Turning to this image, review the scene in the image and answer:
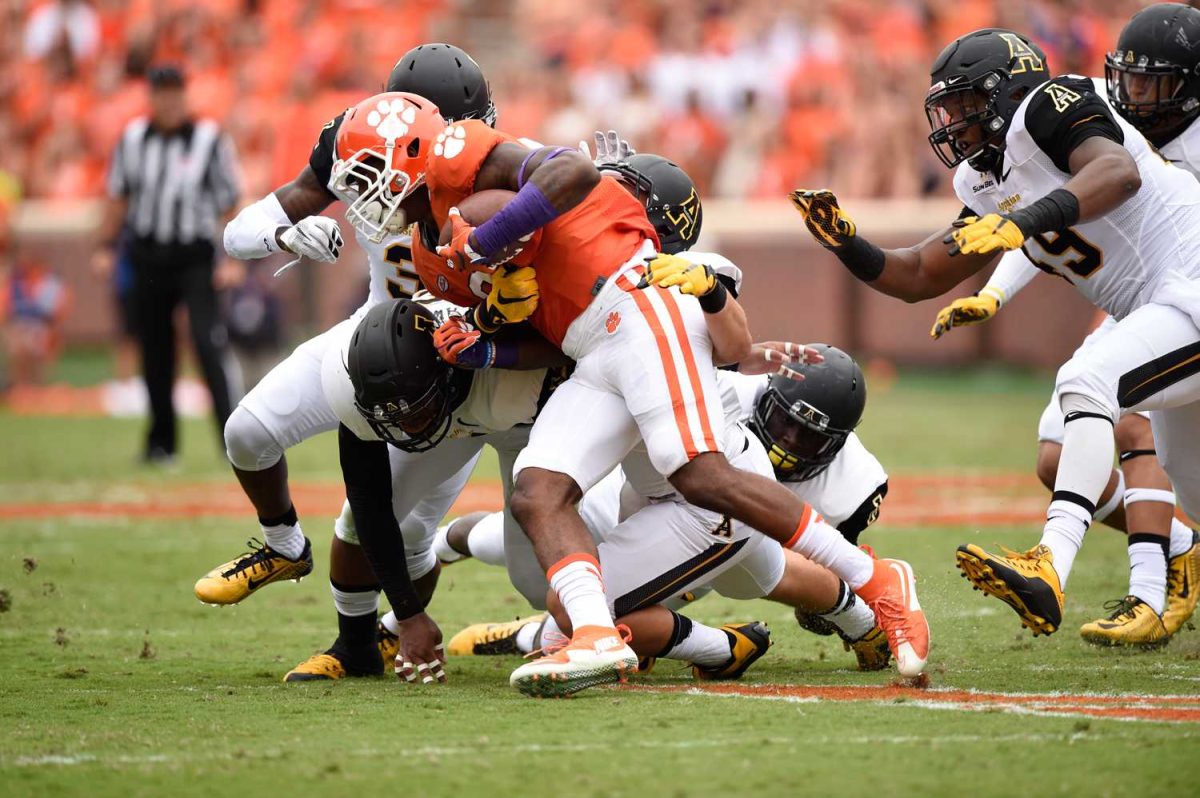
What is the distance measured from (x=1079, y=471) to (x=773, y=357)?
94 centimetres

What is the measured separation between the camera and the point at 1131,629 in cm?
512

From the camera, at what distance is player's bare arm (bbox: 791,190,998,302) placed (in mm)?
5055

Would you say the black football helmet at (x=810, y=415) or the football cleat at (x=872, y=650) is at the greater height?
the black football helmet at (x=810, y=415)

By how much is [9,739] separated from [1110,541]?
5.37 meters

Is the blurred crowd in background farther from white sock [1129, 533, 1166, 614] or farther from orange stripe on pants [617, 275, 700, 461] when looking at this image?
orange stripe on pants [617, 275, 700, 461]

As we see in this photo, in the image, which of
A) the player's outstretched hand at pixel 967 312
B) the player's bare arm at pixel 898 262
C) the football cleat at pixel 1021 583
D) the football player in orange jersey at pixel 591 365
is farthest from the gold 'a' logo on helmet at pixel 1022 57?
the football cleat at pixel 1021 583

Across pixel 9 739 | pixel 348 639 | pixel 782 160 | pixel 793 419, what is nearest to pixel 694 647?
pixel 793 419

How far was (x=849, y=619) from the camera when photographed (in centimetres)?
490

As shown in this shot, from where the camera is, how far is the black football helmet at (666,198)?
5336 millimetres

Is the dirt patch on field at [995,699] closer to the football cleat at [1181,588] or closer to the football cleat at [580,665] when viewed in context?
the football cleat at [580,665]

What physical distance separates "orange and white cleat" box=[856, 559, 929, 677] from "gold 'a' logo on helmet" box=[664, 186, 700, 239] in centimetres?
140

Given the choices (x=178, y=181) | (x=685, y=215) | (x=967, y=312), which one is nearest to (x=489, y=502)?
(x=178, y=181)

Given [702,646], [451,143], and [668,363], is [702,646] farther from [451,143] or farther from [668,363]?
[451,143]

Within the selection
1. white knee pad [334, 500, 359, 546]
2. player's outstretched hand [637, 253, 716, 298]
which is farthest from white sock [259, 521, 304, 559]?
player's outstretched hand [637, 253, 716, 298]
